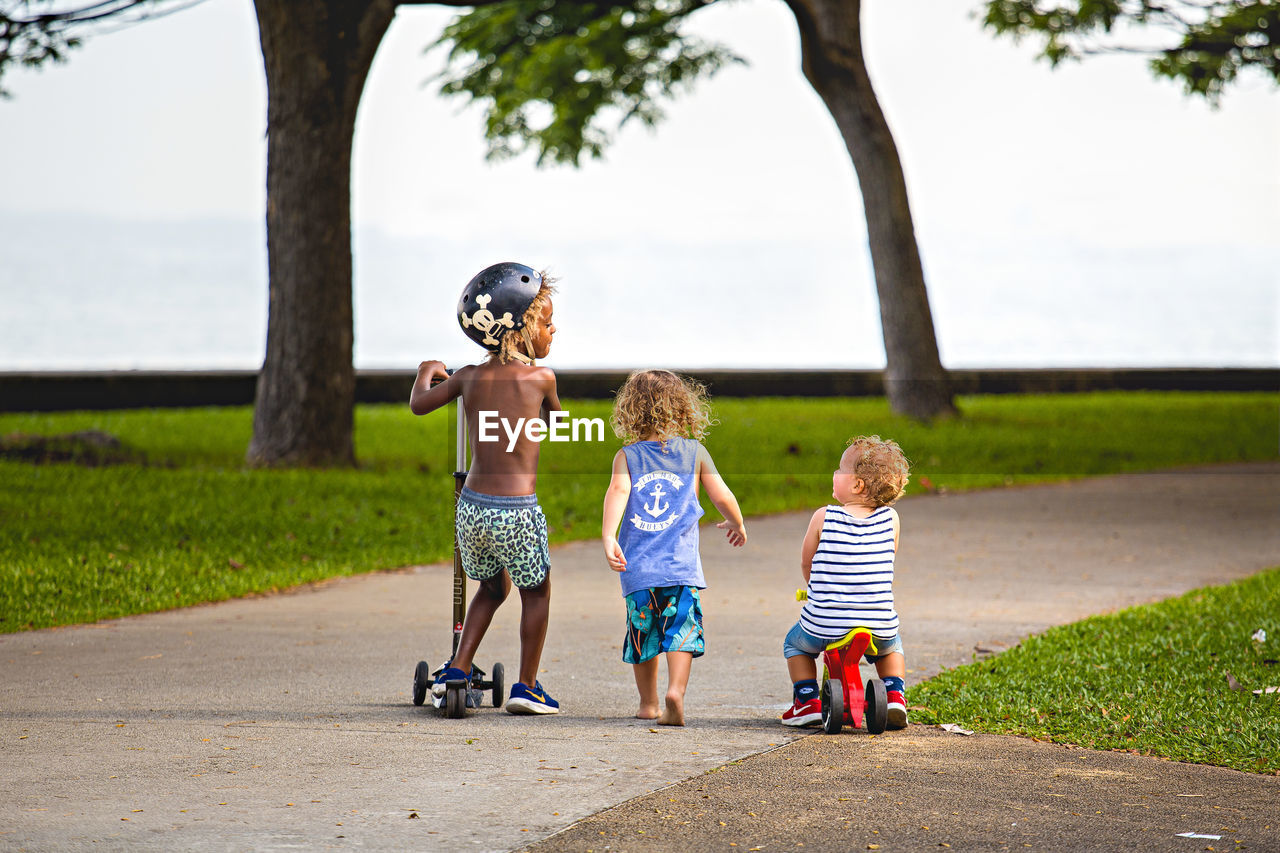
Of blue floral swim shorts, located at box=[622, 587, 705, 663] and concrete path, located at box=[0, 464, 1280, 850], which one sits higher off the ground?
blue floral swim shorts, located at box=[622, 587, 705, 663]

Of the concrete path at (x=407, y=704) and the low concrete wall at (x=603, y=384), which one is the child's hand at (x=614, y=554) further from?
the low concrete wall at (x=603, y=384)

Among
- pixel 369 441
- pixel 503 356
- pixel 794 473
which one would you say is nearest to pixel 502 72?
pixel 369 441

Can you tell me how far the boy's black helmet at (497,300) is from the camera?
5.16m

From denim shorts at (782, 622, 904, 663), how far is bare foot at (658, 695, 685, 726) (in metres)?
0.45

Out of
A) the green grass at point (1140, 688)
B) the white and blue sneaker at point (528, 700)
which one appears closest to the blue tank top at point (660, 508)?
the white and blue sneaker at point (528, 700)

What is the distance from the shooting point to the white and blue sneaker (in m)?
5.35

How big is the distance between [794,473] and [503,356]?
948 cm

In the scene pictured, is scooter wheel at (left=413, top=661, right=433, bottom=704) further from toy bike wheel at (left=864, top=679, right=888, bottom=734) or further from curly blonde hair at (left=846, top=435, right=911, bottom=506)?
curly blonde hair at (left=846, top=435, right=911, bottom=506)

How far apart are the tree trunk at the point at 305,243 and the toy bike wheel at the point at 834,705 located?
9.47 m

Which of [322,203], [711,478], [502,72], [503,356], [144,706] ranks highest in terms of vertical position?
[502,72]

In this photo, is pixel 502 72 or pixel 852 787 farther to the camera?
pixel 502 72

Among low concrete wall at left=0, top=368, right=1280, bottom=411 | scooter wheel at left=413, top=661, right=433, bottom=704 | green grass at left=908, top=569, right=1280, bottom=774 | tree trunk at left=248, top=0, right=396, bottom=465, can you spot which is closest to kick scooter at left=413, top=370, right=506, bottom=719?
scooter wheel at left=413, top=661, right=433, bottom=704

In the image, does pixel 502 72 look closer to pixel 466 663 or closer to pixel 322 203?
pixel 322 203

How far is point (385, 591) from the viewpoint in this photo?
8.34 metres
